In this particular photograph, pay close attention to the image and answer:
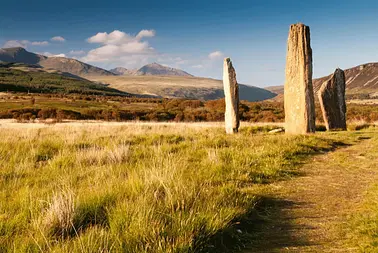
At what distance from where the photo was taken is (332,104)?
17.5 m

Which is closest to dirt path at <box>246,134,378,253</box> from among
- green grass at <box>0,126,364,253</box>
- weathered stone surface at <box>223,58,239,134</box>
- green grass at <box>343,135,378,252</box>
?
green grass at <box>343,135,378,252</box>

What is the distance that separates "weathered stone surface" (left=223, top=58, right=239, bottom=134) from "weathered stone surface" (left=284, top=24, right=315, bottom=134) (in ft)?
7.41

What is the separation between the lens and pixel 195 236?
3641mm

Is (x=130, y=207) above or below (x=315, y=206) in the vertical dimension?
above

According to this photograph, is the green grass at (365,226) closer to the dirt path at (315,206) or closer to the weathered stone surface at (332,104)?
the dirt path at (315,206)

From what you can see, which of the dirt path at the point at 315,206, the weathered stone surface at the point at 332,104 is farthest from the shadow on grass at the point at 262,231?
the weathered stone surface at the point at 332,104

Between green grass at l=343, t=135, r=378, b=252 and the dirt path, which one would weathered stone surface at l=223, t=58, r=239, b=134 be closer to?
the dirt path

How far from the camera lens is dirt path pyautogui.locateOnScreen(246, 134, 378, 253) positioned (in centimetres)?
385

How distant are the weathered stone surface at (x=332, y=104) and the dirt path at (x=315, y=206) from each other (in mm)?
9290

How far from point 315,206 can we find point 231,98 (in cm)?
1100

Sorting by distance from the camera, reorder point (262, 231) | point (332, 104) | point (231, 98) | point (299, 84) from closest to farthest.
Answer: point (262, 231), point (299, 84), point (231, 98), point (332, 104)

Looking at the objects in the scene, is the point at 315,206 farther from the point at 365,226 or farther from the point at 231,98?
the point at 231,98

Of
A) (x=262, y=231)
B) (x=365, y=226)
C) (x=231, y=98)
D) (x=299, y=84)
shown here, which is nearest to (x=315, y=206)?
(x=365, y=226)

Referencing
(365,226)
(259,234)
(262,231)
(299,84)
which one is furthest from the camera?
(299,84)
